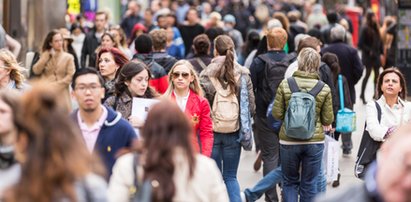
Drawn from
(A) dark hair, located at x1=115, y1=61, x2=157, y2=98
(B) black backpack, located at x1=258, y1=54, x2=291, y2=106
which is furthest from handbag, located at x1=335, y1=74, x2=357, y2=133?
(A) dark hair, located at x1=115, y1=61, x2=157, y2=98

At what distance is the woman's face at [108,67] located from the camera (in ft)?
40.4

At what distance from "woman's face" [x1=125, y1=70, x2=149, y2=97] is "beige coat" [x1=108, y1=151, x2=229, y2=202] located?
3653mm

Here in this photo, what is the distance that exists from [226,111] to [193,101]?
83 centimetres

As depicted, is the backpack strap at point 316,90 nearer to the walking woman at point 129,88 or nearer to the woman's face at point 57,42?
the walking woman at point 129,88

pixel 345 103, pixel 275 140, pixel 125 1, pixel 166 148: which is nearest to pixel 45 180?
pixel 166 148

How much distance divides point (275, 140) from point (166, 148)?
7301 mm

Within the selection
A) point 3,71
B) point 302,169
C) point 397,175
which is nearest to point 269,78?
point 302,169

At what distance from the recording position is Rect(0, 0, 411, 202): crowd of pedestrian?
19.0 feet

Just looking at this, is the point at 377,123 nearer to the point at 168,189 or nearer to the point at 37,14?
the point at 168,189

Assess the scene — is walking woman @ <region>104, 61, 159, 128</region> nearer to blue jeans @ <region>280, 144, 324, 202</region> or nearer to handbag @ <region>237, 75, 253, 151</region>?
handbag @ <region>237, 75, 253, 151</region>

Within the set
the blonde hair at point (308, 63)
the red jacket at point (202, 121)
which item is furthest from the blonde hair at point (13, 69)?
the blonde hair at point (308, 63)

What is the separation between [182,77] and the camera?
36.7ft

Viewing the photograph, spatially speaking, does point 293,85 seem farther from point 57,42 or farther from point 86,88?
point 57,42

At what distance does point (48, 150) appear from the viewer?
5691 mm
